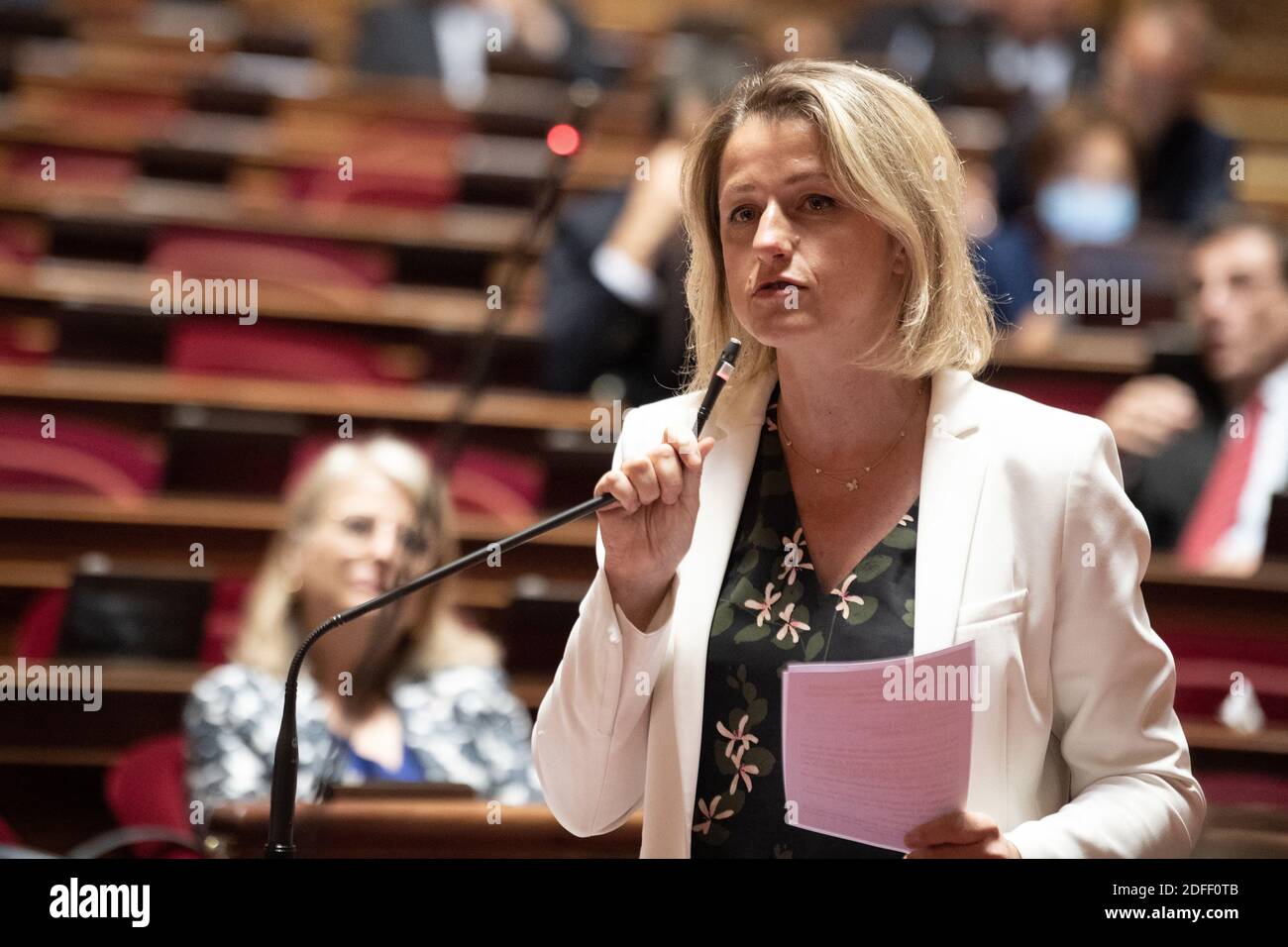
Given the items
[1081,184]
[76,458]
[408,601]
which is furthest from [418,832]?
[1081,184]

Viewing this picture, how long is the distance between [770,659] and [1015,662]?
88 millimetres

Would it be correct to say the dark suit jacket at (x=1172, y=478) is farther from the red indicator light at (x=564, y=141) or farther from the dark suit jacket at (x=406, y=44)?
the dark suit jacket at (x=406, y=44)

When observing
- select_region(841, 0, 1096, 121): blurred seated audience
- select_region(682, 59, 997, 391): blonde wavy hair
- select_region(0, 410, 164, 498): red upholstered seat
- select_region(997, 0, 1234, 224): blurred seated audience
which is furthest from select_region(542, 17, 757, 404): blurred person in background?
select_region(682, 59, 997, 391): blonde wavy hair

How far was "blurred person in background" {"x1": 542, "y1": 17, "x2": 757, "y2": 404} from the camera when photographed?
159 cm

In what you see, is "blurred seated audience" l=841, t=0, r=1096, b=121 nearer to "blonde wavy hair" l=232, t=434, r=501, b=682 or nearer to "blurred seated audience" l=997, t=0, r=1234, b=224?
"blurred seated audience" l=997, t=0, r=1234, b=224

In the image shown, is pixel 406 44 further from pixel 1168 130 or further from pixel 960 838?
pixel 960 838

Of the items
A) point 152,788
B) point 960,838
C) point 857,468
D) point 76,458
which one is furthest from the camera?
point 76,458

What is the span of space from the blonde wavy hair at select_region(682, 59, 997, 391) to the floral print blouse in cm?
8

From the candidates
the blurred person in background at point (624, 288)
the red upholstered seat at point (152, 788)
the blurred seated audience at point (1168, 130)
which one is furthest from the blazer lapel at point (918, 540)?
the blurred seated audience at point (1168, 130)

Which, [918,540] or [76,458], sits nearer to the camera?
[918,540]

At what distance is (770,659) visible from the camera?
1.86 feet

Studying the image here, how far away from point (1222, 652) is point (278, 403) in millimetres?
941

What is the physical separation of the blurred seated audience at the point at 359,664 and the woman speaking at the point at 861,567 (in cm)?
42

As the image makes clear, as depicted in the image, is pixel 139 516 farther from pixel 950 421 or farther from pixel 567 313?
pixel 950 421
